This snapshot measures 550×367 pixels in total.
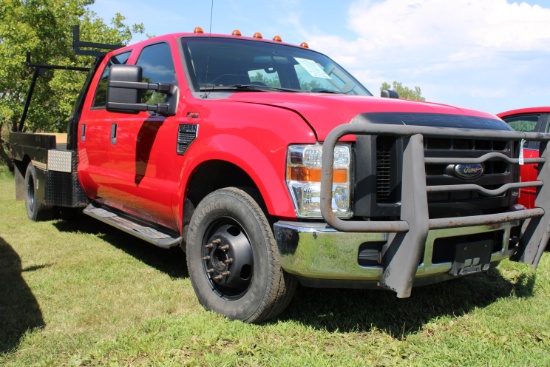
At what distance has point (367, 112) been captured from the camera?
2.92 metres

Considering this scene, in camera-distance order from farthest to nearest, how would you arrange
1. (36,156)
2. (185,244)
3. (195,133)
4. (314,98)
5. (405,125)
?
1. (36,156)
2. (185,244)
3. (195,133)
4. (314,98)
5. (405,125)

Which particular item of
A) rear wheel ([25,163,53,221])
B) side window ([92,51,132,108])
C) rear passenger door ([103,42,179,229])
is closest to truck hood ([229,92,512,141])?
rear passenger door ([103,42,179,229])

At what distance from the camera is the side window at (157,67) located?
13.8 feet

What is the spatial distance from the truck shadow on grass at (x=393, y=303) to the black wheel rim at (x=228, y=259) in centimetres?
39

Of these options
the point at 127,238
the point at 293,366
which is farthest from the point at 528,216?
the point at 127,238

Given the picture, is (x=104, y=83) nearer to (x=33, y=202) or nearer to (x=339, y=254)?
(x=33, y=202)

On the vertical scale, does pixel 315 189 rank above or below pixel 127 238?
above

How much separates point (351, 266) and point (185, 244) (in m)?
1.56

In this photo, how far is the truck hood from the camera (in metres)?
2.88

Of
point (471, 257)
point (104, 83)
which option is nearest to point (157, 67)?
point (104, 83)

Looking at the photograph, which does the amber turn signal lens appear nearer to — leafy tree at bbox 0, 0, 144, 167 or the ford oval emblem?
the ford oval emblem

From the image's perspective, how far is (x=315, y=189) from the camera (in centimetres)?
281

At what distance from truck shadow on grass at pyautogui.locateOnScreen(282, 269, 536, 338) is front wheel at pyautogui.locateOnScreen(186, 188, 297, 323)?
387 mm

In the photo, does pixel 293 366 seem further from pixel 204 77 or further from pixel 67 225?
pixel 67 225
